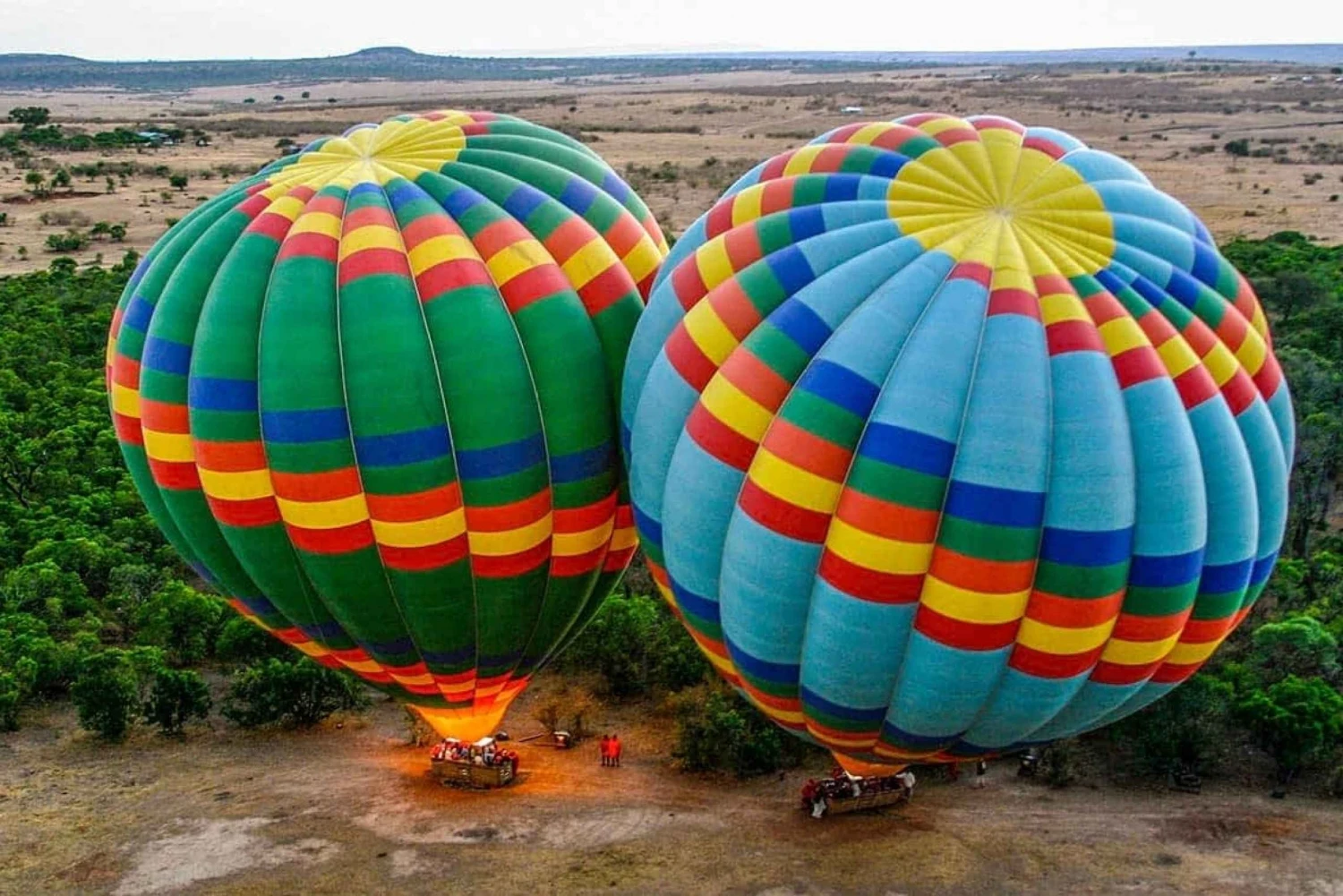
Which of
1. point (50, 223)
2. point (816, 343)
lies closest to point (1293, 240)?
point (816, 343)

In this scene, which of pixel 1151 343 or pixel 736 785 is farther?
pixel 736 785

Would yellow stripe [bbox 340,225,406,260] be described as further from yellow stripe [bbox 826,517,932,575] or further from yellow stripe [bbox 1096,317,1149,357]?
yellow stripe [bbox 1096,317,1149,357]

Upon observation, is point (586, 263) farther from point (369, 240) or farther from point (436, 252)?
point (369, 240)

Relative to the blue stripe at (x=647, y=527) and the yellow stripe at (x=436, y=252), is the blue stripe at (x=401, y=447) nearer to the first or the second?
the yellow stripe at (x=436, y=252)

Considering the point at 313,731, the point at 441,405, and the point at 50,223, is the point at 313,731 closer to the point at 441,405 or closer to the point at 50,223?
the point at 441,405

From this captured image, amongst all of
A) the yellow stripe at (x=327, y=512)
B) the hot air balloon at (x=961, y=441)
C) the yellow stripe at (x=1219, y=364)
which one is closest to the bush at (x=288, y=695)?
the yellow stripe at (x=327, y=512)

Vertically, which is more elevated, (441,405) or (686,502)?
(441,405)

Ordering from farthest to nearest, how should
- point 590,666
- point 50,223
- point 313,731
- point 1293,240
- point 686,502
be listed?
point 50,223 < point 1293,240 < point 590,666 < point 313,731 < point 686,502

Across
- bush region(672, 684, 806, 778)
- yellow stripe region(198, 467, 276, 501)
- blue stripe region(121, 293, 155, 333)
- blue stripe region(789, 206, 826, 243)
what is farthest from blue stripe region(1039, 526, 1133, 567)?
blue stripe region(121, 293, 155, 333)
